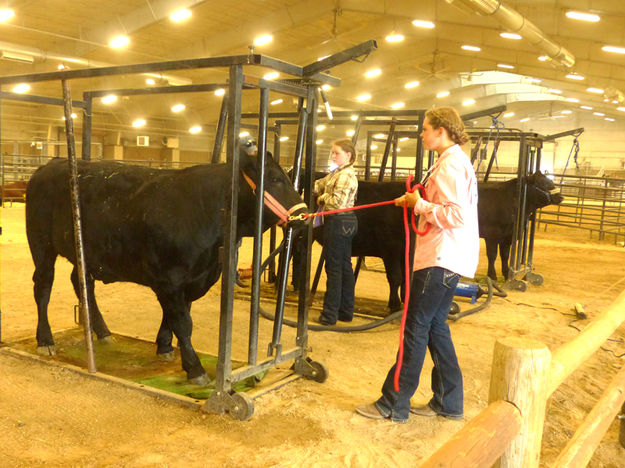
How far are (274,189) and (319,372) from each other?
4.48 feet

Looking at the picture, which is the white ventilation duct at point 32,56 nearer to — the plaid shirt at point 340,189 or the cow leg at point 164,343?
the plaid shirt at point 340,189

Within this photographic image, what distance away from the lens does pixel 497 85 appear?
2836cm

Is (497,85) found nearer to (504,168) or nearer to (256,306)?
A: (504,168)

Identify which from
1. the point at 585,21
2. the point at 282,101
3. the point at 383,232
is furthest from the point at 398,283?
the point at 282,101

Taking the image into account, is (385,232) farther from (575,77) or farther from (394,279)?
(575,77)

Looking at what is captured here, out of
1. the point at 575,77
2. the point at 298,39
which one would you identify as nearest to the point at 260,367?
the point at 298,39

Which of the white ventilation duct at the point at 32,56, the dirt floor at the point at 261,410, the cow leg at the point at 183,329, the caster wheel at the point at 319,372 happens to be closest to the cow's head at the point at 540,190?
the dirt floor at the point at 261,410

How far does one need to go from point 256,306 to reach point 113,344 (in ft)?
5.91

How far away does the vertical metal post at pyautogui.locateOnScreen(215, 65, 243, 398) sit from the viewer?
328 centimetres

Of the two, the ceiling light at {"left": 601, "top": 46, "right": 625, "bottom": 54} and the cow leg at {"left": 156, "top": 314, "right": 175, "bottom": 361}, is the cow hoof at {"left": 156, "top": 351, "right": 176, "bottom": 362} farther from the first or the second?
the ceiling light at {"left": 601, "top": 46, "right": 625, "bottom": 54}

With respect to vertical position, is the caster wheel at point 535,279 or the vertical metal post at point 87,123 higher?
the vertical metal post at point 87,123

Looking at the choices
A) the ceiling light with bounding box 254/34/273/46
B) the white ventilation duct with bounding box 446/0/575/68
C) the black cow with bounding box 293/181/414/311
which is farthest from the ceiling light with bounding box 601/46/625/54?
the black cow with bounding box 293/181/414/311

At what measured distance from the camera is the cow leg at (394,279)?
6371 mm

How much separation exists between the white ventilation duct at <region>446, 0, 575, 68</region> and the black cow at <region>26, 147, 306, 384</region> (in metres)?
8.36
